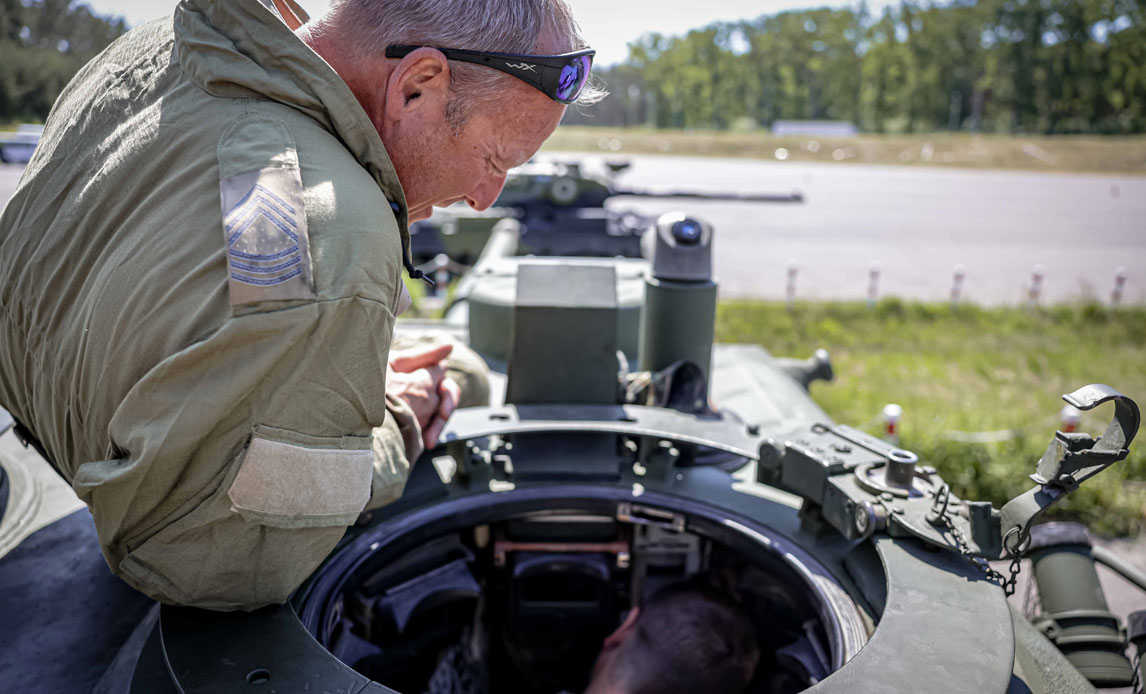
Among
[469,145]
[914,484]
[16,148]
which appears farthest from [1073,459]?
[16,148]

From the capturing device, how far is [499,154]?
1.49 meters

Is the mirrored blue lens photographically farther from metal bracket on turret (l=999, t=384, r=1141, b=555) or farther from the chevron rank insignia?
metal bracket on turret (l=999, t=384, r=1141, b=555)

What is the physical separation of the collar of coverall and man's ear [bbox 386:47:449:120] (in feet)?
0.24

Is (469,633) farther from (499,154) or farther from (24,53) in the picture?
(24,53)

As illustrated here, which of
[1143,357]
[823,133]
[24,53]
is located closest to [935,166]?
[823,133]

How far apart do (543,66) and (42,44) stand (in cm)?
656

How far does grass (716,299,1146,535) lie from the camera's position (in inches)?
190

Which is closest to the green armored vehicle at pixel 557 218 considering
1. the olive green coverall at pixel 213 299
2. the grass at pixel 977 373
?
the grass at pixel 977 373

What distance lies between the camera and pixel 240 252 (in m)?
1.07

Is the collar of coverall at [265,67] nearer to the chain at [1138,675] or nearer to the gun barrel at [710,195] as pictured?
the chain at [1138,675]

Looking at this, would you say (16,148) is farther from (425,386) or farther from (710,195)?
(425,386)

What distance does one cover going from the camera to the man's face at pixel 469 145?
140 cm

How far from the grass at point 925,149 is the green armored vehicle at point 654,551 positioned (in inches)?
1064

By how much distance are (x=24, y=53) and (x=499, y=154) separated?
6.79m
